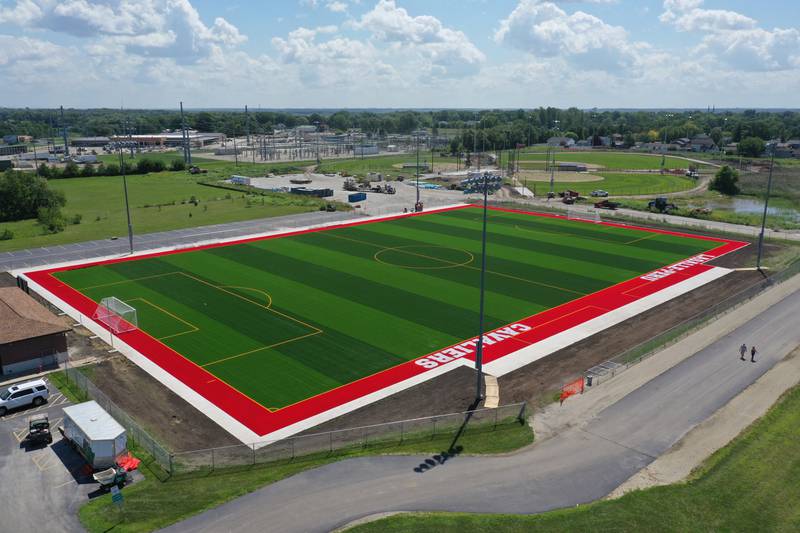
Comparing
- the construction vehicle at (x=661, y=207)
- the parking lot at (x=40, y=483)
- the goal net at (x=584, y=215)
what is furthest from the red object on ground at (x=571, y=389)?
the construction vehicle at (x=661, y=207)

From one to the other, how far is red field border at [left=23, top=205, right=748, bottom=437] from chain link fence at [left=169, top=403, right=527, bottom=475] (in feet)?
6.68

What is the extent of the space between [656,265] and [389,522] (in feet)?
176

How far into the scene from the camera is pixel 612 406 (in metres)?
35.1

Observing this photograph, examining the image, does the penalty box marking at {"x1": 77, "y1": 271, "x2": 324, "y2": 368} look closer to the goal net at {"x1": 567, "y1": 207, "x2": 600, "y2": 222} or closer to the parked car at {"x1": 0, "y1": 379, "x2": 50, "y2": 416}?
the parked car at {"x1": 0, "y1": 379, "x2": 50, "y2": 416}

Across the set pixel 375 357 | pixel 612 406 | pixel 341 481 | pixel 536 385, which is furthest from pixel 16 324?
pixel 612 406

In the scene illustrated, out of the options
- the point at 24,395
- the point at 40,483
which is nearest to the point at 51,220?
the point at 24,395

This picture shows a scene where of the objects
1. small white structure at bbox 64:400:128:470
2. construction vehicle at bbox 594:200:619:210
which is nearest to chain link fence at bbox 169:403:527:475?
small white structure at bbox 64:400:128:470

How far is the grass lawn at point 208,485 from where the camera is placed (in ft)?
81.4

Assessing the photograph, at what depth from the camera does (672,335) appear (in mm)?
45281

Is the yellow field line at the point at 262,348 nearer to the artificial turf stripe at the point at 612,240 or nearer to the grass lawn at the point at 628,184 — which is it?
the artificial turf stripe at the point at 612,240

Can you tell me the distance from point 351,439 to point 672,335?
1070 inches

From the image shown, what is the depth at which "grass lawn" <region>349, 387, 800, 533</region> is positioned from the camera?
79.5 ft

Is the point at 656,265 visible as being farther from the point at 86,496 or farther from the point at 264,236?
the point at 86,496

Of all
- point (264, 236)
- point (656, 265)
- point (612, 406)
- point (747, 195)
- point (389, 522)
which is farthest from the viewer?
point (747, 195)
